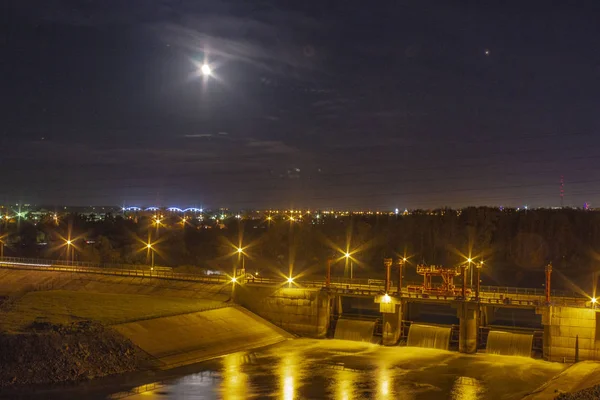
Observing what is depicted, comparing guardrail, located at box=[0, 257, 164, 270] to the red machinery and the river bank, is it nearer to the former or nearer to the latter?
the river bank

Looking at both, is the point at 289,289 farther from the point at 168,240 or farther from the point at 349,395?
the point at 168,240

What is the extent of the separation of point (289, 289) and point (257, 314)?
11.4 feet

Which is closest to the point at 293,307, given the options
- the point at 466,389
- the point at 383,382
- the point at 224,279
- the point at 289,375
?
the point at 224,279

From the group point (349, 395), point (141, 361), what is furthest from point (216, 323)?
point (349, 395)

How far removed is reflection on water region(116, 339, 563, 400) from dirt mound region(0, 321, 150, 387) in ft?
14.0

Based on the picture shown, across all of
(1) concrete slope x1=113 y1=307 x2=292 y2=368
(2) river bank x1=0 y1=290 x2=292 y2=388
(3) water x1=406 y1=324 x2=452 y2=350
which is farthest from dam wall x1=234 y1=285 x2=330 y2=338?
(3) water x1=406 y1=324 x2=452 y2=350

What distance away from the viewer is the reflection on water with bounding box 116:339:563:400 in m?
35.3

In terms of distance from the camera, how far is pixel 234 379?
3819cm

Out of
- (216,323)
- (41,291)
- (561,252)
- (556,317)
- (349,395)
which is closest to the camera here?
(349,395)

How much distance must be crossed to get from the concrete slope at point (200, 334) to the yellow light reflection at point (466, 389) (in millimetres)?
15833

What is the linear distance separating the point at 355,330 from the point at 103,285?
90.4 ft

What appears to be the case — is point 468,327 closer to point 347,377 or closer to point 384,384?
point 384,384

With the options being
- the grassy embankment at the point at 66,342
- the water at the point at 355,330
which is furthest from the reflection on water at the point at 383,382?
the grassy embankment at the point at 66,342

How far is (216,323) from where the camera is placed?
1973 inches
